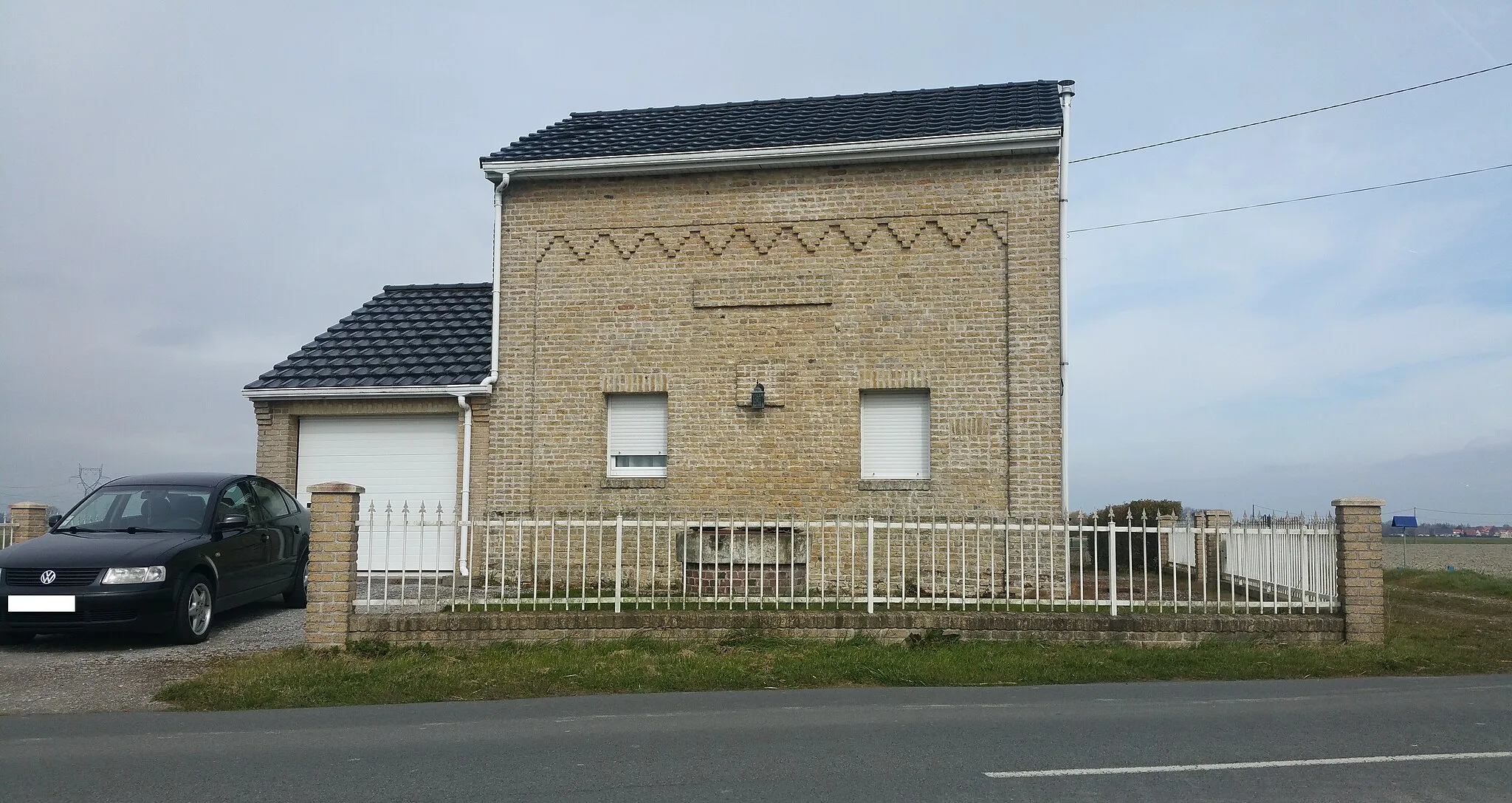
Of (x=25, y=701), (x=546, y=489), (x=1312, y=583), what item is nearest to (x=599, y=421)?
(x=546, y=489)

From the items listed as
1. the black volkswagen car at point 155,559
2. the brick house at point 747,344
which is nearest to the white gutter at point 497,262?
the brick house at point 747,344

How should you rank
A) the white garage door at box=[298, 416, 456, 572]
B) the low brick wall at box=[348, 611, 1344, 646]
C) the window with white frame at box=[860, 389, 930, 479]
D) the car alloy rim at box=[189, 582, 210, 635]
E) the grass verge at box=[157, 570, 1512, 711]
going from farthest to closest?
the white garage door at box=[298, 416, 456, 572]
the window with white frame at box=[860, 389, 930, 479]
the low brick wall at box=[348, 611, 1344, 646]
the car alloy rim at box=[189, 582, 210, 635]
the grass verge at box=[157, 570, 1512, 711]

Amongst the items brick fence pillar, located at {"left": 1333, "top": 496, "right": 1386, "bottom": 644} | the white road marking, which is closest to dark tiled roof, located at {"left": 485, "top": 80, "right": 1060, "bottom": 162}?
brick fence pillar, located at {"left": 1333, "top": 496, "right": 1386, "bottom": 644}

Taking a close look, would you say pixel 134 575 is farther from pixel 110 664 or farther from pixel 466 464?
pixel 466 464

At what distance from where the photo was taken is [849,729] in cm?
688

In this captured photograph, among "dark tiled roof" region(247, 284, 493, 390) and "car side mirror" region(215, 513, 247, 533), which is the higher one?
"dark tiled roof" region(247, 284, 493, 390)

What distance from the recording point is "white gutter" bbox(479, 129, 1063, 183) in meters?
13.0

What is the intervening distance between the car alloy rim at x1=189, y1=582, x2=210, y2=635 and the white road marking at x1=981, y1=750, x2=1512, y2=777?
25.1 ft

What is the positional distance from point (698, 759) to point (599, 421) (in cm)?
827

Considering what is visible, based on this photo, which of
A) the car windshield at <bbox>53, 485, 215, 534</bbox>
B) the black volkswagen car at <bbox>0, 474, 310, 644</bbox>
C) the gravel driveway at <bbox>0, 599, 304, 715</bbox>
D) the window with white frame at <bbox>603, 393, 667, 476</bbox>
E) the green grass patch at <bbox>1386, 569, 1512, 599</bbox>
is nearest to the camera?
the gravel driveway at <bbox>0, 599, 304, 715</bbox>

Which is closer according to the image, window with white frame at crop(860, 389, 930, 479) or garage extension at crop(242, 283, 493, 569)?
window with white frame at crop(860, 389, 930, 479)

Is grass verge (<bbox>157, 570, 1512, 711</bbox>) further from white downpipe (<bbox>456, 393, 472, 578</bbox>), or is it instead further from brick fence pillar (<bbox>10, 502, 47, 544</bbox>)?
brick fence pillar (<bbox>10, 502, 47, 544</bbox>)

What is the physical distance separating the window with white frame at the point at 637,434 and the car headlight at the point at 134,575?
222 inches

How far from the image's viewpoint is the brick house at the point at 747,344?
1306cm
